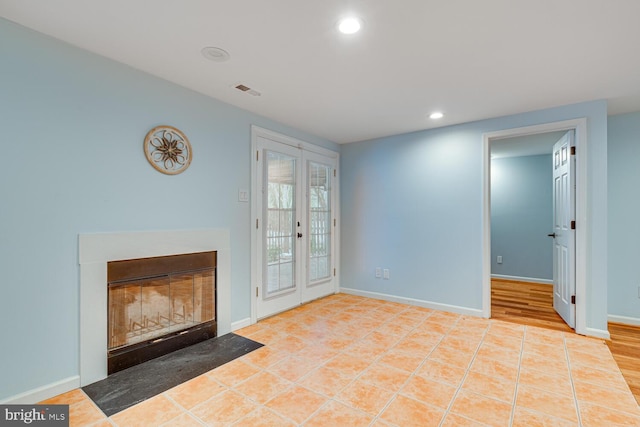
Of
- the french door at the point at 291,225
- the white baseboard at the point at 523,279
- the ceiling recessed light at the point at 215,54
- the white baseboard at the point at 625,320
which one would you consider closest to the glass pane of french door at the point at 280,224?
the french door at the point at 291,225

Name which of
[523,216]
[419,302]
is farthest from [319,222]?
[523,216]

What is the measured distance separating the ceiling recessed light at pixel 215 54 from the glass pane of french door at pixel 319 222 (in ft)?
6.57

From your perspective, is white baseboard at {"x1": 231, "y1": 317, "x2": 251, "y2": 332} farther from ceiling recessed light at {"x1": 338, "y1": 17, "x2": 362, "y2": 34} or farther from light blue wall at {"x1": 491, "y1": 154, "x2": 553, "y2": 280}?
light blue wall at {"x1": 491, "y1": 154, "x2": 553, "y2": 280}

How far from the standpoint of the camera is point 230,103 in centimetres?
302

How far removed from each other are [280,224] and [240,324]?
121cm

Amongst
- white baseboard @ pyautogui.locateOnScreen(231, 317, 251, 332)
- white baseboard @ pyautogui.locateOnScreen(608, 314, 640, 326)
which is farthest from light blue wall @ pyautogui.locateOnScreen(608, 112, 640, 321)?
white baseboard @ pyautogui.locateOnScreen(231, 317, 251, 332)

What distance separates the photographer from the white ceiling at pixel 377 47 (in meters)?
1.65

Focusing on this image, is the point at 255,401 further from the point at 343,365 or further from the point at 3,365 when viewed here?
the point at 3,365

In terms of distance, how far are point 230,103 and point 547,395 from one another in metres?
3.53

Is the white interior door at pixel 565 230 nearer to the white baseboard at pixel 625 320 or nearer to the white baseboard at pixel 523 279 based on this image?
the white baseboard at pixel 625 320

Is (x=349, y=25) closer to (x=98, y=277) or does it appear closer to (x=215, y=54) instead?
(x=215, y=54)

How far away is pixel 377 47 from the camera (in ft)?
6.59

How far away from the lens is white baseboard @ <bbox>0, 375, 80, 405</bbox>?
177cm

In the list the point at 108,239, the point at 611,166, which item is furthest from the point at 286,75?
the point at 611,166
